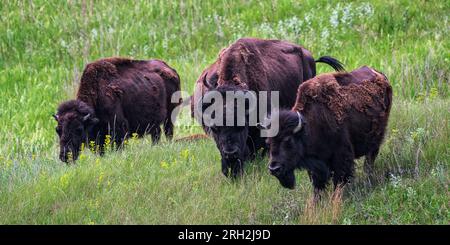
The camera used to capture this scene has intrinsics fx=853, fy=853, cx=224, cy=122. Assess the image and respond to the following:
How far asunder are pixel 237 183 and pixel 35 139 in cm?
671

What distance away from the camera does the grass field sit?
1005cm

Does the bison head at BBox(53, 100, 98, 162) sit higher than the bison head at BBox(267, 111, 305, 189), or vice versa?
the bison head at BBox(267, 111, 305, 189)

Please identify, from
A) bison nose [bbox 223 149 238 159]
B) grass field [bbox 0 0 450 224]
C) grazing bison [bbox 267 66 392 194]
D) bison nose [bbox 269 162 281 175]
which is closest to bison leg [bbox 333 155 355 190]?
grazing bison [bbox 267 66 392 194]

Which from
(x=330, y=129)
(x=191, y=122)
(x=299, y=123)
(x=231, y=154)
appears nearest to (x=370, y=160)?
(x=330, y=129)

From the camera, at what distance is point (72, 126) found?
1298cm

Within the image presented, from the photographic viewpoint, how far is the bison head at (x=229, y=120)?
10711 mm

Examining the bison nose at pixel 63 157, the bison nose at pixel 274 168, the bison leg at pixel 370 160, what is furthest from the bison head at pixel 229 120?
the bison nose at pixel 63 157

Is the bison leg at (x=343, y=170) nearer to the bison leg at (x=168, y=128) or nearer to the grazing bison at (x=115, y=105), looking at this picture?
the grazing bison at (x=115, y=105)

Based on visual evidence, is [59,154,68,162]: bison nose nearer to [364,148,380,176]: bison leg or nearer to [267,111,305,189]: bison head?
[267,111,305,189]: bison head

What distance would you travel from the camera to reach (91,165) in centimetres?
1188

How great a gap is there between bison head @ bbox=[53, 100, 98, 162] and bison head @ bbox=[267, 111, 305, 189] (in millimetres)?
4151

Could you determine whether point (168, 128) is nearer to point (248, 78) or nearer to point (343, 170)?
point (248, 78)

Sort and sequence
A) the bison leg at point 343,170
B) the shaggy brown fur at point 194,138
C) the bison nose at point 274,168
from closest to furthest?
the bison nose at point 274,168, the bison leg at point 343,170, the shaggy brown fur at point 194,138

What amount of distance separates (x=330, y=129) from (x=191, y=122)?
6.00 metres
